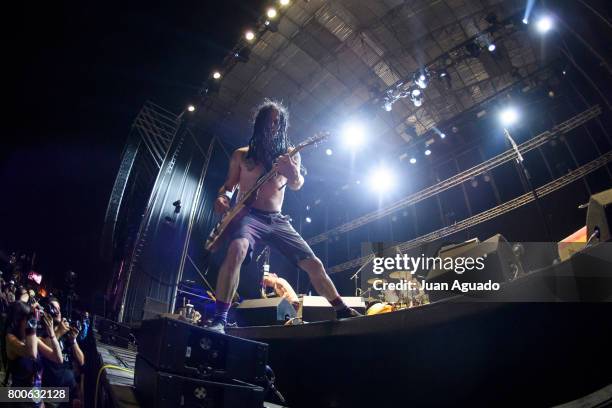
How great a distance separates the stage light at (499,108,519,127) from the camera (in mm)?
9172

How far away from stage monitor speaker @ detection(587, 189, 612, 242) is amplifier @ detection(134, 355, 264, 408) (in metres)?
2.00

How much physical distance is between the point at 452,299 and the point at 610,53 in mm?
3780

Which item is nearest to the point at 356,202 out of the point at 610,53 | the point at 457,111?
the point at 457,111

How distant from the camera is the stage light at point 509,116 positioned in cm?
917

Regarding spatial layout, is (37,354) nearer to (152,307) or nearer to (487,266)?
(152,307)

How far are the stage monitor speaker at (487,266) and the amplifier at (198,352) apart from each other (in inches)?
66.7

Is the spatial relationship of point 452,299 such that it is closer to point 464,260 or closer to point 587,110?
point 464,260

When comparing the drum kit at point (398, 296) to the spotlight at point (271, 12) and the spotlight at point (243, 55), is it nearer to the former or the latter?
the spotlight at point (271, 12)

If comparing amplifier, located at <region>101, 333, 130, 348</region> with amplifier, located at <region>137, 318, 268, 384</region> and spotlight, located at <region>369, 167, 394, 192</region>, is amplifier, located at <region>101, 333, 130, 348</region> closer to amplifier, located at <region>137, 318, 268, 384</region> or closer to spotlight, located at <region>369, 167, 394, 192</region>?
amplifier, located at <region>137, 318, 268, 384</region>

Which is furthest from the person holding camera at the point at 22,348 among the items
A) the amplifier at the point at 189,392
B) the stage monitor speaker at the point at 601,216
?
the stage monitor speaker at the point at 601,216

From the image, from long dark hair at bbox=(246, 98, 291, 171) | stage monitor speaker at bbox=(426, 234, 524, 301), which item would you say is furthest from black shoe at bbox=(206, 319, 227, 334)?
stage monitor speaker at bbox=(426, 234, 524, 301)

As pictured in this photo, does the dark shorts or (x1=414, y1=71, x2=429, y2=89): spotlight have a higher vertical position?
(x1=414, y1=71, x2=429, y2=89): spotlight

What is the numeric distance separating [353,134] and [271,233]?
874cm

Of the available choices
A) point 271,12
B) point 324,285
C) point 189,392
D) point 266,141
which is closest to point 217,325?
point 189,392
